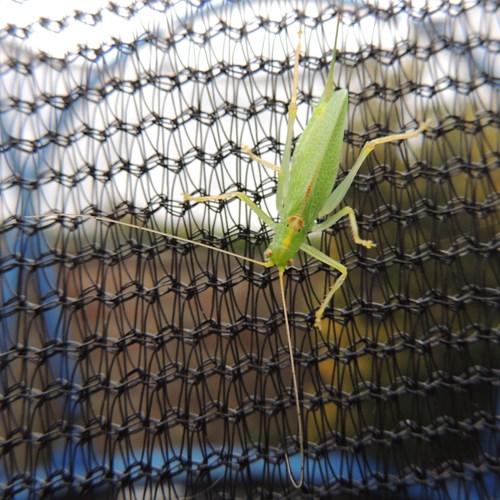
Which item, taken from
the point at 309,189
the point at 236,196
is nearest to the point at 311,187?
the point at 309,189

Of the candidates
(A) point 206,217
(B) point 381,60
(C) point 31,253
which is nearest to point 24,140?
(C) point 31,253

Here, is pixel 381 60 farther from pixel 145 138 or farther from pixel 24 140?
pixel 24 140

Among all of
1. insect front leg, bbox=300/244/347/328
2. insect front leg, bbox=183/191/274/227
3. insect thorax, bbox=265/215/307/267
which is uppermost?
insect front leg, bbox=183/191/274/227

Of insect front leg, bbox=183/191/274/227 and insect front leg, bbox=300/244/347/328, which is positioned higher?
insect front leg, bbox=183/191/274/227

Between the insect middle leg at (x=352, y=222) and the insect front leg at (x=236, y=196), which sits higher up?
the insect front leg at (x=236, y=196)

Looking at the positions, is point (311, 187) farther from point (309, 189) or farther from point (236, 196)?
point (236, 196)
